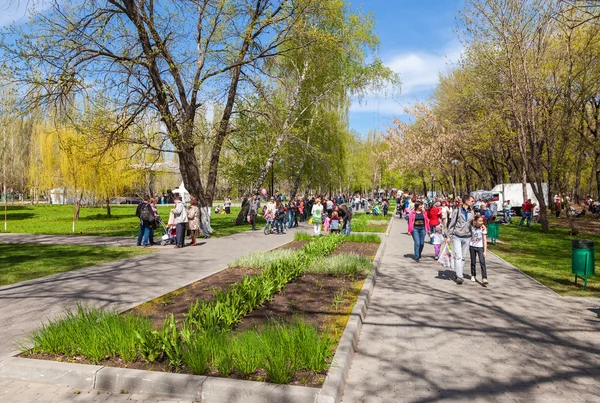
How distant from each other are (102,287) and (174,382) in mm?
4999

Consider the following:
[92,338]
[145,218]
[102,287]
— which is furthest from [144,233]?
[92,338]

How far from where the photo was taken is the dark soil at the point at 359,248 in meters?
12.8

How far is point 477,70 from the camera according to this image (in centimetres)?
2325

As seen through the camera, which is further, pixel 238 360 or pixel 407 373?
pixel 407 373

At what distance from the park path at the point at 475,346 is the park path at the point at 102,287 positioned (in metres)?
3.79

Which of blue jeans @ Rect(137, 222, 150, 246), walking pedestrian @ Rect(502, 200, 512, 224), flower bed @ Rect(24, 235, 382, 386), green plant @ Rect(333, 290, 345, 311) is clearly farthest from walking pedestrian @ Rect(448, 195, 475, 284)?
walking pedestrian @ Rect(502, 200, 512, 224)

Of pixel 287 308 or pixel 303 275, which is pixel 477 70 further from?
pixel 287 308

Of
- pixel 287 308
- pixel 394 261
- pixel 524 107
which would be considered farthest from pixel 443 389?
pixel 524 107

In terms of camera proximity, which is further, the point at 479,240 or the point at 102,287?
the point at 479,240

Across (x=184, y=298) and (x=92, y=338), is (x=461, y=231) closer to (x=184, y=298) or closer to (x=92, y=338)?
(x=184, y=298)

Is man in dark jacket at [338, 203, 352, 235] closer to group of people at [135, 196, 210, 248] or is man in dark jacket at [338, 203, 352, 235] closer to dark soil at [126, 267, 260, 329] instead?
group of people at [135, 196, 210, 248]

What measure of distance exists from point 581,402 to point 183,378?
11.7 feet

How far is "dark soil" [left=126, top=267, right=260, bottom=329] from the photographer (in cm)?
611

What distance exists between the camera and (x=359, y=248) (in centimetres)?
1409
